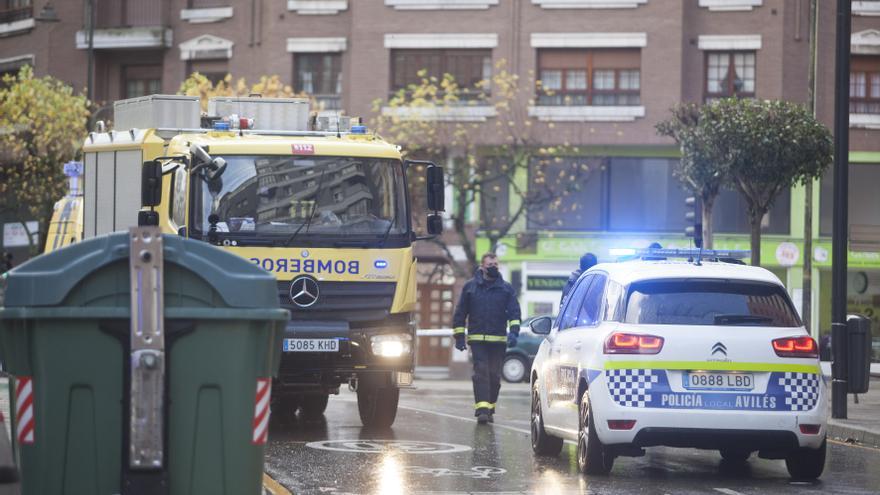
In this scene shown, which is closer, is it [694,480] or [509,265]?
[694,480]

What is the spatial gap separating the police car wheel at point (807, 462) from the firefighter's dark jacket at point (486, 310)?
6.47 metres

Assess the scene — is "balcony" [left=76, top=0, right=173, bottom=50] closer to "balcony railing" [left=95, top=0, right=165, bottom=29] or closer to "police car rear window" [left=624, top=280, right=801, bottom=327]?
"balcony railing" [left=95, top=0, right=165, bottom=29]

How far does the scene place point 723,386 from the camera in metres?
12.9

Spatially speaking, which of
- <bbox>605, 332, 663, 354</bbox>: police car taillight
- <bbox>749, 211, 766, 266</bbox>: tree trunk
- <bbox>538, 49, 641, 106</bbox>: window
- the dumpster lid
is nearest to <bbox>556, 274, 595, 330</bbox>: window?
<bbox>605, 332, 663, 354</bbox>: police car taillight

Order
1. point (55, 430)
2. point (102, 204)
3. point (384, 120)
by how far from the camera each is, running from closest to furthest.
A: point (55, 430), point (102, 204), point (384, 120)

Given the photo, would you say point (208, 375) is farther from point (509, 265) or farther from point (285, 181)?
point (509, 265)

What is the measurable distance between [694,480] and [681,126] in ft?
63.5

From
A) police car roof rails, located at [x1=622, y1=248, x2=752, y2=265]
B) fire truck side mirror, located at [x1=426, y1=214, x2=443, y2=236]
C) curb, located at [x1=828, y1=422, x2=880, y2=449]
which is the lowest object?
curb, located at [x1=828, y1=422, x2=880, y2=449]

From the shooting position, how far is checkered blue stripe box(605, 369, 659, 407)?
1287 cm

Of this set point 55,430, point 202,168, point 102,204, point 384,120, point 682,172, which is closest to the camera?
point 55,430

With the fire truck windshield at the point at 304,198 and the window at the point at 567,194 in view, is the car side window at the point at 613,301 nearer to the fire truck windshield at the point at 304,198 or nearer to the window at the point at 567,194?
the fire truck windshield at the point at 304,198

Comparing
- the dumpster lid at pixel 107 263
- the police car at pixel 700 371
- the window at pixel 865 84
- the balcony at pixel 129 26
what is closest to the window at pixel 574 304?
the police car at pixel 700 371

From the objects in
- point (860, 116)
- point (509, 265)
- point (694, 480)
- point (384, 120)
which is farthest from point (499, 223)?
point (694, 480)

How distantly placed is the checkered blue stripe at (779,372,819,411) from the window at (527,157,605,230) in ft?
105
